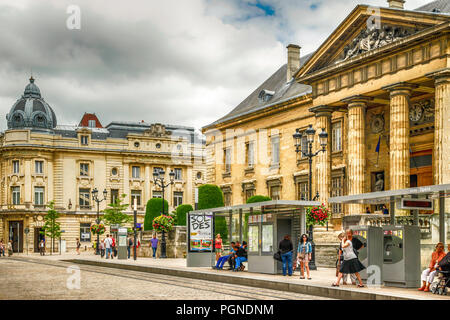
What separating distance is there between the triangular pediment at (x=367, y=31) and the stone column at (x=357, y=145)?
2.62 m

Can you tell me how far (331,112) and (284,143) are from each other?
30.9 ft

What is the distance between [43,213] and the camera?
80.8 meters

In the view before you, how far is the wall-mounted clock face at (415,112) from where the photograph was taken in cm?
3631

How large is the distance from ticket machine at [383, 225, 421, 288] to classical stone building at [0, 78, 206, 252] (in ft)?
202

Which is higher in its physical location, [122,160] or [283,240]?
[122,160]

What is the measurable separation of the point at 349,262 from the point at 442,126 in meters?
13.8

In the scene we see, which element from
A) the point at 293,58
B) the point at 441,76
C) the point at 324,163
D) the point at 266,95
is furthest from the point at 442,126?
the point at 293,58

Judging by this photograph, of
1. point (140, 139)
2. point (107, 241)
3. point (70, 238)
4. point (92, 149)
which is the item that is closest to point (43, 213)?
point (70, 238)

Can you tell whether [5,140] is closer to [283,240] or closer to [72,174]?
[72,174]

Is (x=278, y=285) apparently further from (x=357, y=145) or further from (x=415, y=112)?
(x=415, y=112)

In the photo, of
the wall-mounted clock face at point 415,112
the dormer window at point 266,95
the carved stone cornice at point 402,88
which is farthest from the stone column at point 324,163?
the dormer window at point 266,95

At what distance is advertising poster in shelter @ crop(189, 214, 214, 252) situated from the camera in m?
30.6

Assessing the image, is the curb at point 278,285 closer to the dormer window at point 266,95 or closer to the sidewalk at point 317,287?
the sidewalk at point 317,287

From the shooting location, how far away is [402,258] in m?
19.3
